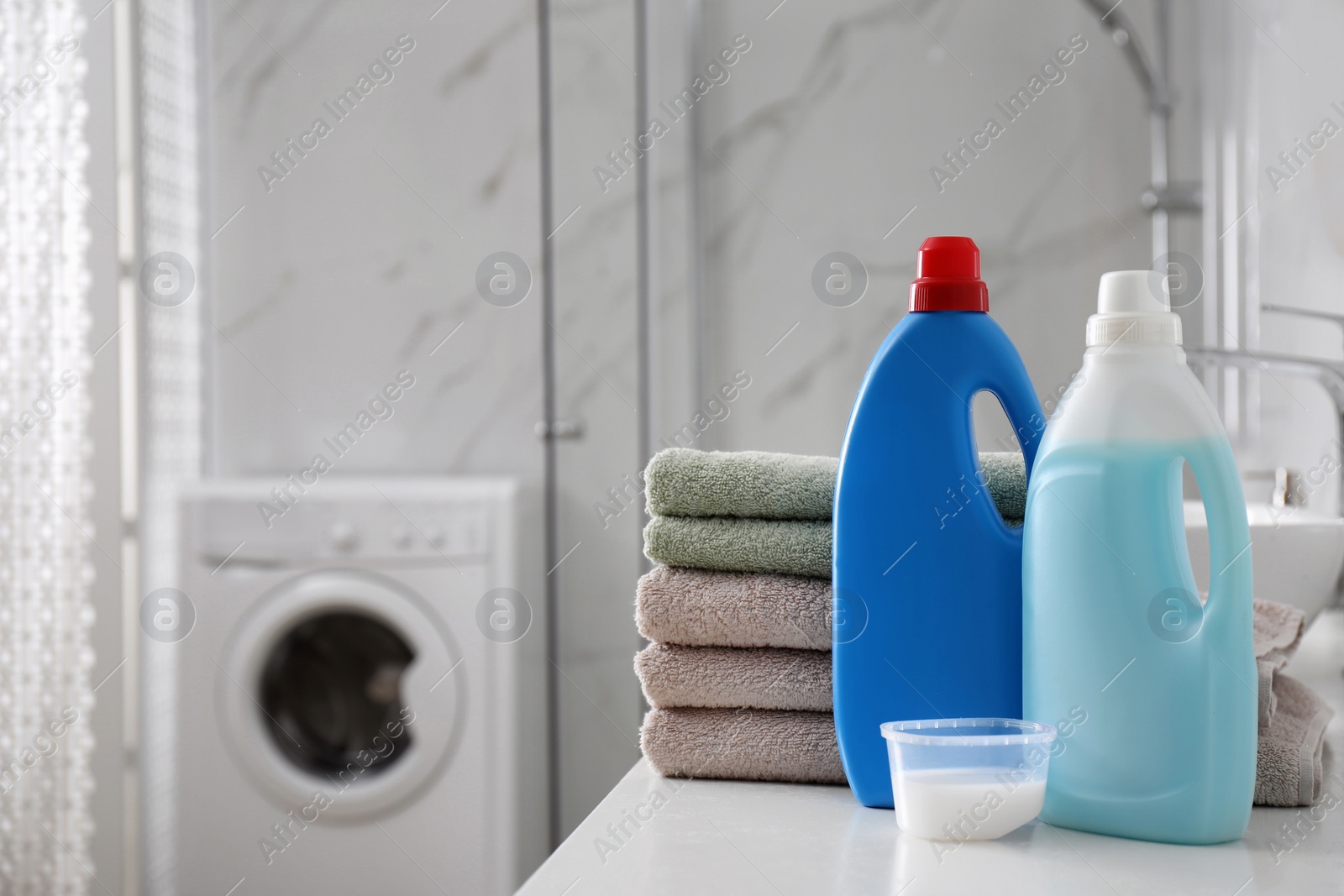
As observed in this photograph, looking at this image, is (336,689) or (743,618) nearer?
(743,618)

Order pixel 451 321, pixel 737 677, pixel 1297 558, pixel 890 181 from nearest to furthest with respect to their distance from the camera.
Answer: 1. pixel 737 677
2. pixel 1297 558
3. pixel 890 181
4. pixel 451 321

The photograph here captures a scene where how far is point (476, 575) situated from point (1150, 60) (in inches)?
54.8

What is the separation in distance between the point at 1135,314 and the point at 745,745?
0.25 metres

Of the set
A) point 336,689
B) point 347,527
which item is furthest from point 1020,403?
point 336,689

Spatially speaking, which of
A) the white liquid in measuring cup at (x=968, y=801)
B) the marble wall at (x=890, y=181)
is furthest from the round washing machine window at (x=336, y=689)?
the white liquid in measuring cup at (x=968, y=801)

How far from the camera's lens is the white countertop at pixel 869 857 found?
35cm

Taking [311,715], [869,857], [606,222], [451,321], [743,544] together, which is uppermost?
[606,222]

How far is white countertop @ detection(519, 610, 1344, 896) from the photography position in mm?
350

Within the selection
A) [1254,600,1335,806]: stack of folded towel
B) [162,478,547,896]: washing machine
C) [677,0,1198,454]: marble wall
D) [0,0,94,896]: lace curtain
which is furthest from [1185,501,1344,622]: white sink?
[0,0,94,896]: lace curtain

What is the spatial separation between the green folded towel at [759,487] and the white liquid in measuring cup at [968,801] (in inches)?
5.3

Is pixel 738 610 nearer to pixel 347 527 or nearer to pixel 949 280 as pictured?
pixel 949 280

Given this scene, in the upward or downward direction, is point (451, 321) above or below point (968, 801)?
above

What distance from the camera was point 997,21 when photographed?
174 cm

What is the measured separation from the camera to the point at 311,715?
5.59 feet
